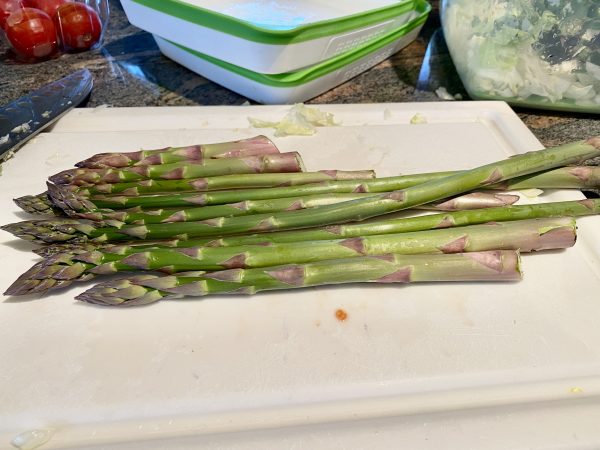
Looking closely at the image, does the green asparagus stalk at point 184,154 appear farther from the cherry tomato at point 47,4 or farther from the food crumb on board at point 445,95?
the cherry tomato at point 47,4

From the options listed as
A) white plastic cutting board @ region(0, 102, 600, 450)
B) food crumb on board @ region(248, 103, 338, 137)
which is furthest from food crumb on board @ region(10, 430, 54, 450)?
food crumb on board @ region(248, 103, 338, 137)

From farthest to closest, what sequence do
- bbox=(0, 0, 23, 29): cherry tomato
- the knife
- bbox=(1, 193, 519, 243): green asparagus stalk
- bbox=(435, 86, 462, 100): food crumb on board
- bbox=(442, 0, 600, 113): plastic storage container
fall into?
bbox=(0, 0, 23, 29): cherry tomato < bbox=(435, 86, 462, 100): food crumb on board < bbox=(442, 0, 600, 113): plastic storage container < the knife < bbox=(1, 193, 519, 243): green asparagus stalk

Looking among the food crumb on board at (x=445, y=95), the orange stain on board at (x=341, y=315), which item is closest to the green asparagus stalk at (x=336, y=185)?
the orange stain on board at (x=341, y=315)

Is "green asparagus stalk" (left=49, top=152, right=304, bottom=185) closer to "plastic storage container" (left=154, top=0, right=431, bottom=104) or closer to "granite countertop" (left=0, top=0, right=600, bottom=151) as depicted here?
"plastic storage container" (left=154, top=0, right=431, bottom=104)

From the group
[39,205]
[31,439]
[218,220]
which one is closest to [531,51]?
[218,220]

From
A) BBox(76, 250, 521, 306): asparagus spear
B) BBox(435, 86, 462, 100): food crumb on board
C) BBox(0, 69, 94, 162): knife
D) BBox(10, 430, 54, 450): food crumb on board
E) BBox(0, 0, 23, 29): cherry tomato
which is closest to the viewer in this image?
BBox(10, 430, 54, 450): food crumb on board

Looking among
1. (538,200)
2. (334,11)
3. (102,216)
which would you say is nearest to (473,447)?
(538,200)
